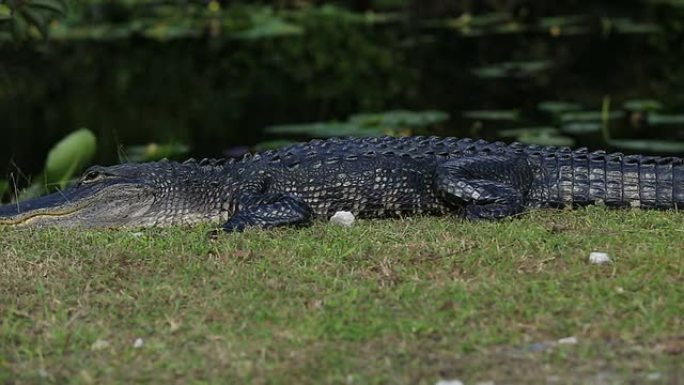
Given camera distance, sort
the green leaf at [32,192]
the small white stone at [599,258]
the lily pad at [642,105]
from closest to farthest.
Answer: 1. the small white stone at [599,258]
2. the green leaf at [32,192]
3. the lily pad at [642,105]

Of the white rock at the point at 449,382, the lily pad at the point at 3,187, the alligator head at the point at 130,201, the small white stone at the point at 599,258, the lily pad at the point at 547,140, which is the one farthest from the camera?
the lily pad at the point at 547,140

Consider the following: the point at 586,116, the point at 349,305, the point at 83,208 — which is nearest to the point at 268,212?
the point at 83,208

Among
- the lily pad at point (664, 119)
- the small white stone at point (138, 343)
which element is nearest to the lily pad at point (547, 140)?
the lily pad at point (664, 119)

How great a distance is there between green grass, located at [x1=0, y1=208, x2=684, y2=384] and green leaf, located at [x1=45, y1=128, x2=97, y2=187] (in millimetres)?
2736

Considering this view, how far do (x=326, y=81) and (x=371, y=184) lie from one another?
27.4 ft

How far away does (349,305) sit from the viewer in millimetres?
4410

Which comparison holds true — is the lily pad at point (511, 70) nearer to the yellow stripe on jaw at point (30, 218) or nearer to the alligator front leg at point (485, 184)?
the alligator front leg at point (485, 184)

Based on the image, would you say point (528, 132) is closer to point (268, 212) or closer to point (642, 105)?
point (642, 105)

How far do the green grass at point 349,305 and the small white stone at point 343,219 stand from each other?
269mm

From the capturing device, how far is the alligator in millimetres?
6211

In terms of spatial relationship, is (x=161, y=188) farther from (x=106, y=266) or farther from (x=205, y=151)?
(x=205, y=151)

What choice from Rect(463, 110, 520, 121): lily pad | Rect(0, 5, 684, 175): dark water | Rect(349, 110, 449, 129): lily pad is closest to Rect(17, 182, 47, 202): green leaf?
Rect(0, 5, 684, 175): dark water

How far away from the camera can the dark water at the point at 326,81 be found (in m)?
11.7

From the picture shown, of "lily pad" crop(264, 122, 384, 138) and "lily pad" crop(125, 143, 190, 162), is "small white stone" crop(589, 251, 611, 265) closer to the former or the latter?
"lily pad" crop(125, 143, 190, 162)
